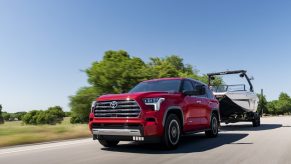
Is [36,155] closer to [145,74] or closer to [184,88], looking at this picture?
[184,88]

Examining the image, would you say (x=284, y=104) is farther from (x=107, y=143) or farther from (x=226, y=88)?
(x=107, y=143)

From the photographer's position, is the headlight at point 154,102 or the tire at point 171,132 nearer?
the headlight at point 154,102

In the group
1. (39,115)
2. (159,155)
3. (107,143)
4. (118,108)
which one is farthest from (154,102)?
(39,115)

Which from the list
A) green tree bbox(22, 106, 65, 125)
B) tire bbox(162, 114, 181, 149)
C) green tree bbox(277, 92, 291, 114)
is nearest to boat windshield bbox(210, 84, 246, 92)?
tire bbox(162, 114, 181, 149)

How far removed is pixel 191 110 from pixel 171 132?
4.75 feet

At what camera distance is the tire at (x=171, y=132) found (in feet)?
27.6

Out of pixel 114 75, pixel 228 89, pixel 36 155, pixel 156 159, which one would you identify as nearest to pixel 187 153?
pixel 156 159

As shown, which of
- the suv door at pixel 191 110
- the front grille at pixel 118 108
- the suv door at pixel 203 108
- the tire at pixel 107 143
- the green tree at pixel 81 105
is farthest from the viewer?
the green tree at pixel 81 105

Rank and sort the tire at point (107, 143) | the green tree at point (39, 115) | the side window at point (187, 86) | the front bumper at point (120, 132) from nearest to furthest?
the front bumper at point (120, 132), the tire at point (107, 143), the side window at point (187, 86), the green tree at point (39, 115)

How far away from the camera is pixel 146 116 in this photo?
26.3 feet

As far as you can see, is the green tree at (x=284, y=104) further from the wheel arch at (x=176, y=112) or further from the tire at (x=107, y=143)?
the tire at (x=107, y=143)

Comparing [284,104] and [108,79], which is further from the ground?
[284,104]

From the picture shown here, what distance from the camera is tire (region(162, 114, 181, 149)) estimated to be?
8.40 m

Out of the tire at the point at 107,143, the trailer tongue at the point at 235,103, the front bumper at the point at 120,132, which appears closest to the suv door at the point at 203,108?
the tire at the point at 107,143
